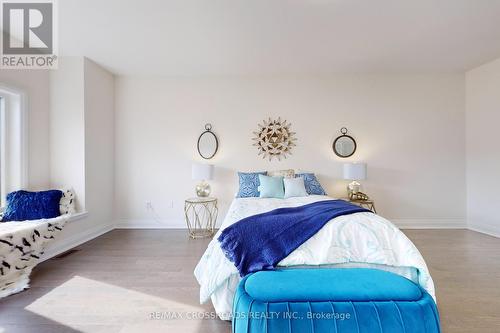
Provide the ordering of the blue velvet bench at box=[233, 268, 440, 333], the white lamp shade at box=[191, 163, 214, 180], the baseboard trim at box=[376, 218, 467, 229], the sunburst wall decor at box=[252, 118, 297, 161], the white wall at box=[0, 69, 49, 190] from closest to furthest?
the blue velvet bench at box=[233, 268, 440, 333]
the white wall at box=[0, 69, 49, 190]
the white lamp shade at box=[191, 163, 214, 180]
the baseboard trim at box=[376, 218, 467, 229]
the sunburst wall decor at box=[252, 118, 297, 161]

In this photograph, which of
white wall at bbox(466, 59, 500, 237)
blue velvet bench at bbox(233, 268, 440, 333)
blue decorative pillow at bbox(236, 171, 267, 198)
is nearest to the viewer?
blue velvet bench at bbox(233, 268, 440, 333)

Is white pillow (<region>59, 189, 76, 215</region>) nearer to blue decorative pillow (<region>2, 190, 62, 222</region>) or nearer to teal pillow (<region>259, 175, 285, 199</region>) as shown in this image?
blue decorative pillow (<region>2, 190, 62, 222</region>)

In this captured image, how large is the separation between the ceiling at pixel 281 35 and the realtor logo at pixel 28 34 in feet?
0.46

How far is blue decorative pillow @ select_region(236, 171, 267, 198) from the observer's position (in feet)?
10.5

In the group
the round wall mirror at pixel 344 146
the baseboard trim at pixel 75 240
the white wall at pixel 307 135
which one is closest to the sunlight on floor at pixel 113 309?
the baseboard trim at pixel 75 240

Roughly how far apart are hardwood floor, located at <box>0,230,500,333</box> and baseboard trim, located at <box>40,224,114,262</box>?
135 millimetres

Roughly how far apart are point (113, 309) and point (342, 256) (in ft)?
6.00

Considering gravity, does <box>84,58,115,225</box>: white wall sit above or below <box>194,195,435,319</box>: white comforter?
above

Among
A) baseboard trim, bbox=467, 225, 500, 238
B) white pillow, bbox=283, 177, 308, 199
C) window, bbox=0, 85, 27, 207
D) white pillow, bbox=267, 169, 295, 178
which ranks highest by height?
window, bbox=0, 85, 27, 207

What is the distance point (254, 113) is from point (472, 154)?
3706 millimetres

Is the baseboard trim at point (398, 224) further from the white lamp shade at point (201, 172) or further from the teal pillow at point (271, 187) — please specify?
the teal pillow at point (271, 187)

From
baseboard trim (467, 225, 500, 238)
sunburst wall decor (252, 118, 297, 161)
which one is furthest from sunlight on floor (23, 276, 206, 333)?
baseboard trim (467, 225, 500, 238)

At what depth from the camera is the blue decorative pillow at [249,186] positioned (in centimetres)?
319

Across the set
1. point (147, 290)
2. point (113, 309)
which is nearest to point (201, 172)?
point (147, 290)
